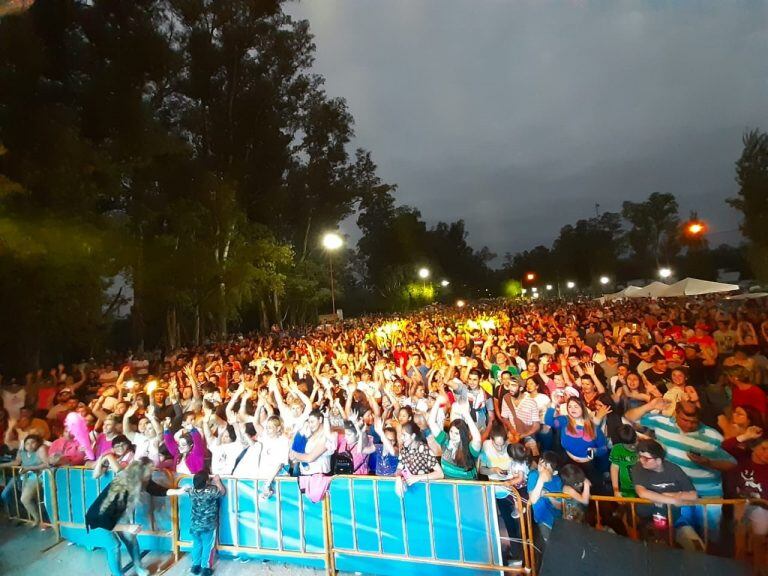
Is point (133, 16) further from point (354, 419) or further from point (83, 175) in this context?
point (354, 419)

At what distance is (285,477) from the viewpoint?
476 cm

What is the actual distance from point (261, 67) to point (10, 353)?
18.0 meters

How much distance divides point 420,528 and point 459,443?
0.92 metres

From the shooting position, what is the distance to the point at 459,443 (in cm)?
Result: 493

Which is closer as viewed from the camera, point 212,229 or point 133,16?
point 133,16

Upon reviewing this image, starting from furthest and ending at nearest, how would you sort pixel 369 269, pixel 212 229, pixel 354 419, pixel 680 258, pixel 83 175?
pixel 680 258 < pixel 369 269 < pixel 212 229 < pixel 83 175 < pixel 354 419

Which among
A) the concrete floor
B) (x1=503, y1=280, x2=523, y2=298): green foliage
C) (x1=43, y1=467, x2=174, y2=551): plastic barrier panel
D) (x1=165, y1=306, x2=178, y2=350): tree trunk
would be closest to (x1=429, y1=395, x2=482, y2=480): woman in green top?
the concrete floor

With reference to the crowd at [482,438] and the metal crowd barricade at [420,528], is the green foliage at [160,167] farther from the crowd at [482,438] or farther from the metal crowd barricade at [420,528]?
the metal crowd barricade at [420,528]

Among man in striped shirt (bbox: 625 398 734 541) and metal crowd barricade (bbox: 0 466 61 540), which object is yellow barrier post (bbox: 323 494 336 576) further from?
metal crowd barricade (bbox: 0 466 61 540)

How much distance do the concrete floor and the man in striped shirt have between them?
11.3ft

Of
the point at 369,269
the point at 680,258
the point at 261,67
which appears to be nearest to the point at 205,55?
the point at 261,67

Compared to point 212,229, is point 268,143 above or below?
above

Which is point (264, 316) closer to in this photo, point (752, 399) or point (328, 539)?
point (328, 539)

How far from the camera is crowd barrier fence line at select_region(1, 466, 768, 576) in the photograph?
4180 millimetres
